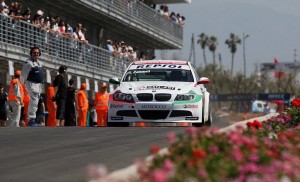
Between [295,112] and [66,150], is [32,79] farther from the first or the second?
[66,150]

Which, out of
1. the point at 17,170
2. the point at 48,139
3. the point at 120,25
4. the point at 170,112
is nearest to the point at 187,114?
the point at 170,112

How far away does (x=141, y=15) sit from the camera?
183ft

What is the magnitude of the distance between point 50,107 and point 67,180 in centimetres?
1650

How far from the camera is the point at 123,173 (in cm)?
745

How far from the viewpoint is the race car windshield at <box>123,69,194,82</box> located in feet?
69.3

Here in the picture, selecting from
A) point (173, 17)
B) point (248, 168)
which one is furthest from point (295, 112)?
point (173, 17)

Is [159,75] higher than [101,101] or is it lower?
higher

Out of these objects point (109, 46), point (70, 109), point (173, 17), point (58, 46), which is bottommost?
point (70, 109)

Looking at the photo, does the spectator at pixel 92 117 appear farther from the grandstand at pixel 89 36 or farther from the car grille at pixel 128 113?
the car grille at pixel 128 113

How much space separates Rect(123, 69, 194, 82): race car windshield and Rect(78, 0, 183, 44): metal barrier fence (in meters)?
22.0

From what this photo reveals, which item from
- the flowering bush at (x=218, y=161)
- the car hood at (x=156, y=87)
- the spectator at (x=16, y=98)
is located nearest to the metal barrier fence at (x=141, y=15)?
the spectator at (x=16, y=98)

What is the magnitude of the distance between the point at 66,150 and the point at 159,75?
8829 mm

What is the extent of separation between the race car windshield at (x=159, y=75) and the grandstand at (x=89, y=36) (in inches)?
326

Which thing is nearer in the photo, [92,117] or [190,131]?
[190,131]
